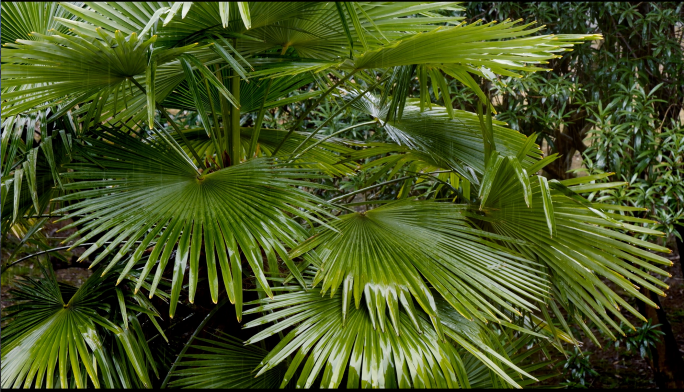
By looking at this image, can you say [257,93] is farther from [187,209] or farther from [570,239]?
[570,239]

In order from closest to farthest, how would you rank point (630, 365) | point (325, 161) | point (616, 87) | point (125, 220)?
point (125, 220) < point (325, 161) < point (616, 87) < point (630, 365)

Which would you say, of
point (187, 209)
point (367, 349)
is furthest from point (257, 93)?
point (367, 349)

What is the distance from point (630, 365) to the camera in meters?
3.69

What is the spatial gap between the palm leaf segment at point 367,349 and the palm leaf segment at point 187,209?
0.14m

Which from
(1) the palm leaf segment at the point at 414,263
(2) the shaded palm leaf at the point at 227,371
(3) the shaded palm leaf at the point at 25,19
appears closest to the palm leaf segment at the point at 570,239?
(1) the palm leaf segment at the point at 414,263

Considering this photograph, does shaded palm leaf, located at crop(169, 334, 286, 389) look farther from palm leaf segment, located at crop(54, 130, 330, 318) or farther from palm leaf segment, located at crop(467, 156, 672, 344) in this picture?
palm leaf segment, located at crop(467, 156, 672, 344)

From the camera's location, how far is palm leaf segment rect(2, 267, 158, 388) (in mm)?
1218

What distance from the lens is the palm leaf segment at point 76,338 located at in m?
1.22

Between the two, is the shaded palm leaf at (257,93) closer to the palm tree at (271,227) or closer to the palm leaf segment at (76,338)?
the palm tree at (271,227)

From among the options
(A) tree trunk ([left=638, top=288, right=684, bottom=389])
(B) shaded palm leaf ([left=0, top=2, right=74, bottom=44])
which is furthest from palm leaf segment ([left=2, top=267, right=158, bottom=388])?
(A) tree trunk ([left=638, top=288, right=684, bottom=389])

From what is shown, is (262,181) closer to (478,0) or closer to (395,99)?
(395,99)

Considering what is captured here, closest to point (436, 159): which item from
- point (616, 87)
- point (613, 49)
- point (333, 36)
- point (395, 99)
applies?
point (395, 99)

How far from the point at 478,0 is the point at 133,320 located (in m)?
2.26

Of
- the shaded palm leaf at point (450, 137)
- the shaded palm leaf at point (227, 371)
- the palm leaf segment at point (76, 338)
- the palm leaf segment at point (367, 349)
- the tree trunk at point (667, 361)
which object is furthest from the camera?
the tree trunk at point (667, 361)
